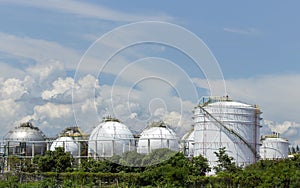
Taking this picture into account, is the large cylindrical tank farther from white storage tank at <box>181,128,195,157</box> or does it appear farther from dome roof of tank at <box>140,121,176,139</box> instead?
white storage tank at <box>181,128,195,157</box>

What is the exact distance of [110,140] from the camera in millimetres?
65750

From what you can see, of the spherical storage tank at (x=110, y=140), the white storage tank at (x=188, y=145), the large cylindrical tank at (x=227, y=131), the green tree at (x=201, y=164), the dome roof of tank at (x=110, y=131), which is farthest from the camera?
the white storage tank at (x=188, y=145)

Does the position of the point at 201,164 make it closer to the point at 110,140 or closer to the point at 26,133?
the point at 110,140

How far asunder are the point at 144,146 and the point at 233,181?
24865 millimetres

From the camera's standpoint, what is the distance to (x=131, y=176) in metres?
45.3

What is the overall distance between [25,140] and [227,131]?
1280 inches

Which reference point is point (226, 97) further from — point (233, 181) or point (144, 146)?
point (233, 181)

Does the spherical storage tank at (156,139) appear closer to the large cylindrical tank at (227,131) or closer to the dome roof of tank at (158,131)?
the dome roof of tank at (158,131)

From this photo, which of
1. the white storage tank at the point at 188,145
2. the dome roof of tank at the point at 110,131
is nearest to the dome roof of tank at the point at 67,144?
the dome roof of tank at the point at 110,131

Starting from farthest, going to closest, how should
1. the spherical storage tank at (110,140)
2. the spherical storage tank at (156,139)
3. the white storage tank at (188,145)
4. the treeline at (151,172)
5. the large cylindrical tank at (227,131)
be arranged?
the white storage tank at (188,145), the spherical storage tank at (110,140), the spherical storage tank at (156,139), the large cylindrical tank at (227,131), the treeline at (151,172)

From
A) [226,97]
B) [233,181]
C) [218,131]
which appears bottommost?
[233,181]

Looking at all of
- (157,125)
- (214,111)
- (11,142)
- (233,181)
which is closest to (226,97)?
(214,111)

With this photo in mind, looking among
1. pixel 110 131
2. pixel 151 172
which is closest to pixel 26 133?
pixel 110 131

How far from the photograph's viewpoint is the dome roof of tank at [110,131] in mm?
66312
